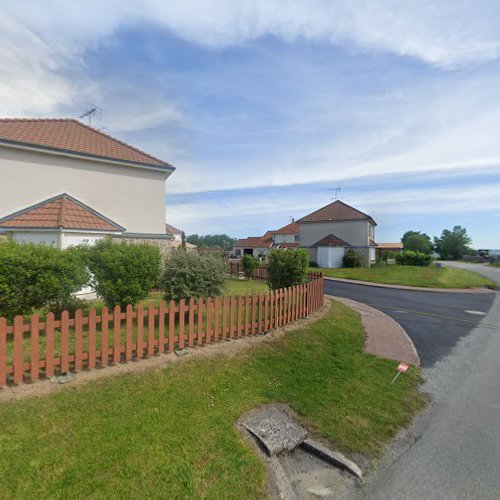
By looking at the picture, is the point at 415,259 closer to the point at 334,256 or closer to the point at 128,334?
the point at 334,256

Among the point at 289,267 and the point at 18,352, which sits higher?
the point at 289,267

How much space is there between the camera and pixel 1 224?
9789 mm

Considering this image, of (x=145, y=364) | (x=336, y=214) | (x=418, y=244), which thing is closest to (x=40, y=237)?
(x=145, y=364)

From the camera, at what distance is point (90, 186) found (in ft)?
41.4

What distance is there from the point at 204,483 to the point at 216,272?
15.9 feet

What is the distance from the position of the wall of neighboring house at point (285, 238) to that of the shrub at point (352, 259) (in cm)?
2243

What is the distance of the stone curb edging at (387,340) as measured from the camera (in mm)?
6523

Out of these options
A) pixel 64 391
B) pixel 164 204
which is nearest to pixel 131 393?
pixel 64 391

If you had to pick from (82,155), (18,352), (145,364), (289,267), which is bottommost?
(145,364)

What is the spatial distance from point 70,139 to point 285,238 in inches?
1864

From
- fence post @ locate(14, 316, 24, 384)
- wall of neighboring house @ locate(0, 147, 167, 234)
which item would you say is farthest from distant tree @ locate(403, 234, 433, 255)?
fence post @ locate(14, 316, 24, 384)

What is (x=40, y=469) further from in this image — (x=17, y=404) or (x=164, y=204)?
(x=164, y=204)

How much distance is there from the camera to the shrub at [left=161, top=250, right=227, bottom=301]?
6844mm

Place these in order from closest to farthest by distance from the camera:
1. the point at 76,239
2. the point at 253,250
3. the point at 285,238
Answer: the point at 76,239, the point at 285,238, the point at 253,250
